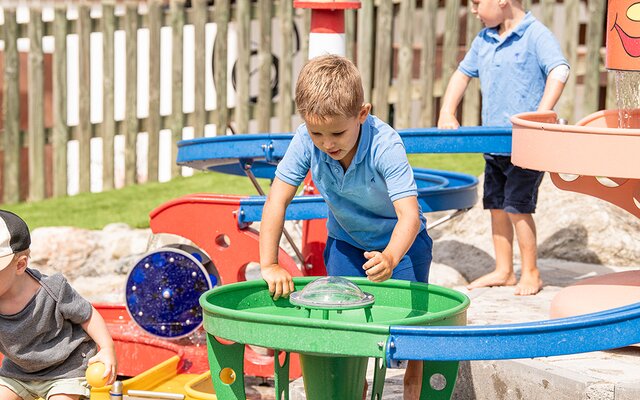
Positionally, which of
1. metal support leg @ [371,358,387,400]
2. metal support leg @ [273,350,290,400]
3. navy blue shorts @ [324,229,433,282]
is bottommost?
metal support leg @ [273,350,290,400]

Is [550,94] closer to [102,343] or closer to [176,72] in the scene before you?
[102,343]

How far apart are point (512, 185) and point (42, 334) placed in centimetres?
252

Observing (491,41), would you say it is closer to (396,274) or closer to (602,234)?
(602,234)

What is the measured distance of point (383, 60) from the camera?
8.91 meters

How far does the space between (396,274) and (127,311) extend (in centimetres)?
164

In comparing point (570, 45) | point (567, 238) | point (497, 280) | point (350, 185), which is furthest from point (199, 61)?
point (350, 185)

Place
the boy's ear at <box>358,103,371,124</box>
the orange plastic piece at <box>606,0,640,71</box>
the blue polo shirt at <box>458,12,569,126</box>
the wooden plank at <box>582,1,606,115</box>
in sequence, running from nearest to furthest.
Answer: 1. the boy's ear at <box>358,103,371,124</box>
2. the orange plastic piece at <box>606,0,640,71</box>
3. the blue polo shirt at <box>458,12,569,126</box>
4. the wooden plank at <box>582,1,606,115</box>

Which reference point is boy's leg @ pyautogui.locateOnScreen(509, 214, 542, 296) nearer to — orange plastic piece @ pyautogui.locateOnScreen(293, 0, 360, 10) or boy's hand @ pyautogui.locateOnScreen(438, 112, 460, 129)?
boy's hand @ pyautogui.locateOnScreen(438, 112, 460, 129)

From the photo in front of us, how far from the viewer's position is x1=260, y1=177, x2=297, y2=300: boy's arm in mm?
3463

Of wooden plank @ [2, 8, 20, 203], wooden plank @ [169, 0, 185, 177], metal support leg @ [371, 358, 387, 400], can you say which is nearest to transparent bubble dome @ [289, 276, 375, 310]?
metal support leg @ [371, 358, 387, 400]

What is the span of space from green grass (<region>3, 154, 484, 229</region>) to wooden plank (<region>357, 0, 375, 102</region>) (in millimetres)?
784

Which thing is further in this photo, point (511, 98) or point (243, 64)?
point (243, 64)

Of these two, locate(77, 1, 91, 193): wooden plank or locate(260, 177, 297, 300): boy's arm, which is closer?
locate(260, 177, 297, 300): boy's arm

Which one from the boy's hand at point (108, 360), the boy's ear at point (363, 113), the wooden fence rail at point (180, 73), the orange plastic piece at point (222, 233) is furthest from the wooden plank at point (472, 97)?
the boy's hand at point (108, 360)
